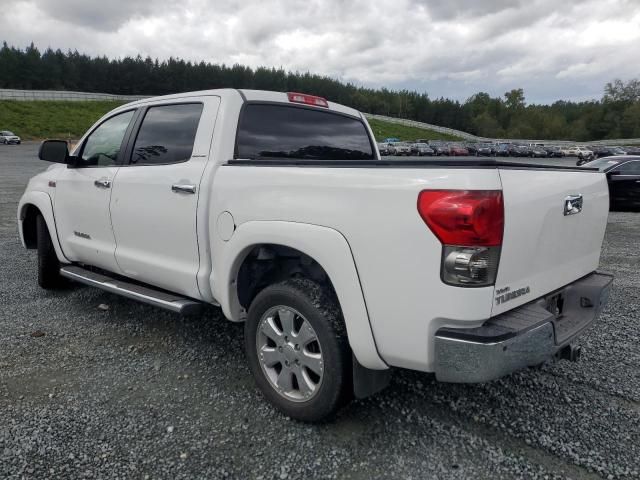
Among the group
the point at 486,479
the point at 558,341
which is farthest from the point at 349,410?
the point at 558,341

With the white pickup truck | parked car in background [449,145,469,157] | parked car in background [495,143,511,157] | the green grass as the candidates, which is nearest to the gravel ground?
the white pickup truck

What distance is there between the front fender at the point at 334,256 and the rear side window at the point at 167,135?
0.96 m

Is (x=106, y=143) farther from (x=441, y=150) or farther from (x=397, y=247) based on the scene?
(x=441, y=150)

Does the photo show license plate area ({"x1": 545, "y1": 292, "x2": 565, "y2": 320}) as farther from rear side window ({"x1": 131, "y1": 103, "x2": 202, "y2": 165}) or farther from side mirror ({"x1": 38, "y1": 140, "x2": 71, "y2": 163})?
side mirror ({"x1": 38, "y1": 140, "x2": 71, "y2": 163})

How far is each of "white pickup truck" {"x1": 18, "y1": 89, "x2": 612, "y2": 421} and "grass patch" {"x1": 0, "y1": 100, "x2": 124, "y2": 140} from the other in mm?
54179

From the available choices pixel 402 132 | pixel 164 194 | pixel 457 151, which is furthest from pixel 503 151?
pixel 164 194

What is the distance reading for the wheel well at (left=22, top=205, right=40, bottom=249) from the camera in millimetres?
5160

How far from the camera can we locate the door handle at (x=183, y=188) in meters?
3.13

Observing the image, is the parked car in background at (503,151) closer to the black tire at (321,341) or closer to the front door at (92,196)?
the front door at (92,196)

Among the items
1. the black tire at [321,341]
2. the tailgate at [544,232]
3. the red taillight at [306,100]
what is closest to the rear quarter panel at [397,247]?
the tailgate at [544,232]

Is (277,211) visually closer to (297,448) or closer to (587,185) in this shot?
(297,448)

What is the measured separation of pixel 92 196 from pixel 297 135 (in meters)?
1.85

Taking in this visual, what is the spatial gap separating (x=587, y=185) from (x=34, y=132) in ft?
205

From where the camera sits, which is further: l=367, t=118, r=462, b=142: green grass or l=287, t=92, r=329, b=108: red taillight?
l=367, t=118, r=462, b=142: green grass
